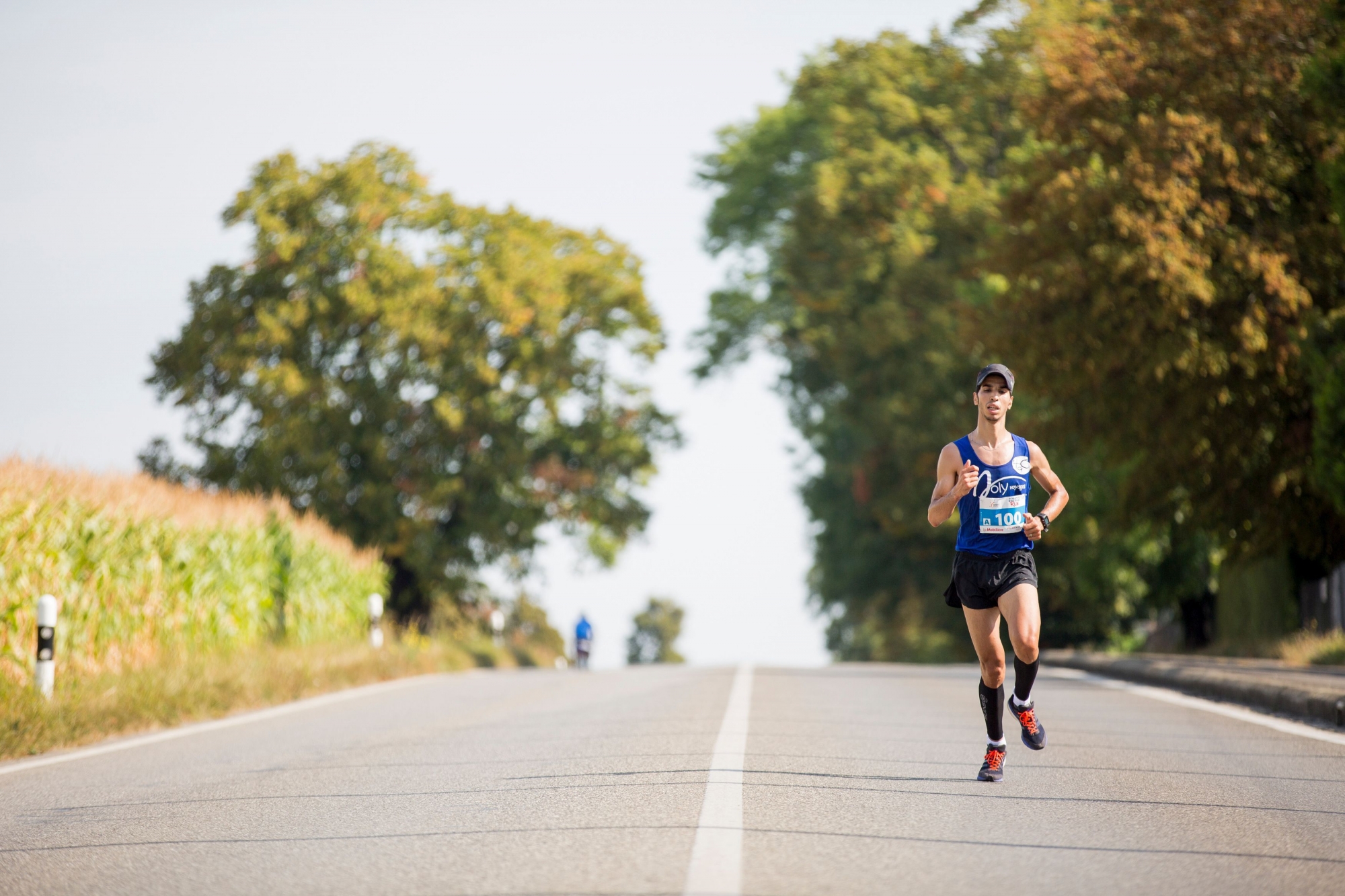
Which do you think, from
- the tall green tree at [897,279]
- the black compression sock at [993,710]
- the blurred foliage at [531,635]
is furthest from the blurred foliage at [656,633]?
the black compression sock at [993,710]

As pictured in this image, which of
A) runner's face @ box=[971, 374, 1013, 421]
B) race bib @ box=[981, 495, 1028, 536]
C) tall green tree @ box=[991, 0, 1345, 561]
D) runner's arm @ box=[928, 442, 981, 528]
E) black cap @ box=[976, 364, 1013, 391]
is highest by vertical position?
tall green tree @ box=[991, 0, 1345, 561]

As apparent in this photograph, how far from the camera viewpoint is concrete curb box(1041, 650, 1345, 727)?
12055mm

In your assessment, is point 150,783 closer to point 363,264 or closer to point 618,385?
point 363,264

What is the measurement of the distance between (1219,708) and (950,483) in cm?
651

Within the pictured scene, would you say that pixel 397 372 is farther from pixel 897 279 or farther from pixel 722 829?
pixel 722 829

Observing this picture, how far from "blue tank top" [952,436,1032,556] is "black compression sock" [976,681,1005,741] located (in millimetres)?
793

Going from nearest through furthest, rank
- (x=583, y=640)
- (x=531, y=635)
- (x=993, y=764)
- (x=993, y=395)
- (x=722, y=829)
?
1. (x=722, y=829)
2. (x=993, y=395)
3. (x=993, y=764)
4. (x=583, y=640)
5. (x=531, y=635)

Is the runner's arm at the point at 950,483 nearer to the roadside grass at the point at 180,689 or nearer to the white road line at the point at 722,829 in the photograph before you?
the white road line at the point at 722,829

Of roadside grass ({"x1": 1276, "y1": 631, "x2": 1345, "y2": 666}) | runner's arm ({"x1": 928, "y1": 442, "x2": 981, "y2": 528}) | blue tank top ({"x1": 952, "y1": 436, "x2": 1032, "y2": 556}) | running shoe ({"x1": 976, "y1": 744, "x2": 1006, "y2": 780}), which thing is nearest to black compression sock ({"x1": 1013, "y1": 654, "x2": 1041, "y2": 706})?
running shoe ({"x1": 976, "y1": 744, "x2": 1006, "y2": 780})

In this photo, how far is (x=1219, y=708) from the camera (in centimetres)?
1355

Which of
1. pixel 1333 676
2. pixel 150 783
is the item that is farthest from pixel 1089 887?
pixel 1333 676

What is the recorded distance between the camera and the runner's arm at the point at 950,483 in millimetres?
8055

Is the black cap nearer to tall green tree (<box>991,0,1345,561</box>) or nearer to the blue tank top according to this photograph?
the blue tank top

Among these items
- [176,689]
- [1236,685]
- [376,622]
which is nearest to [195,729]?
[176,689]
